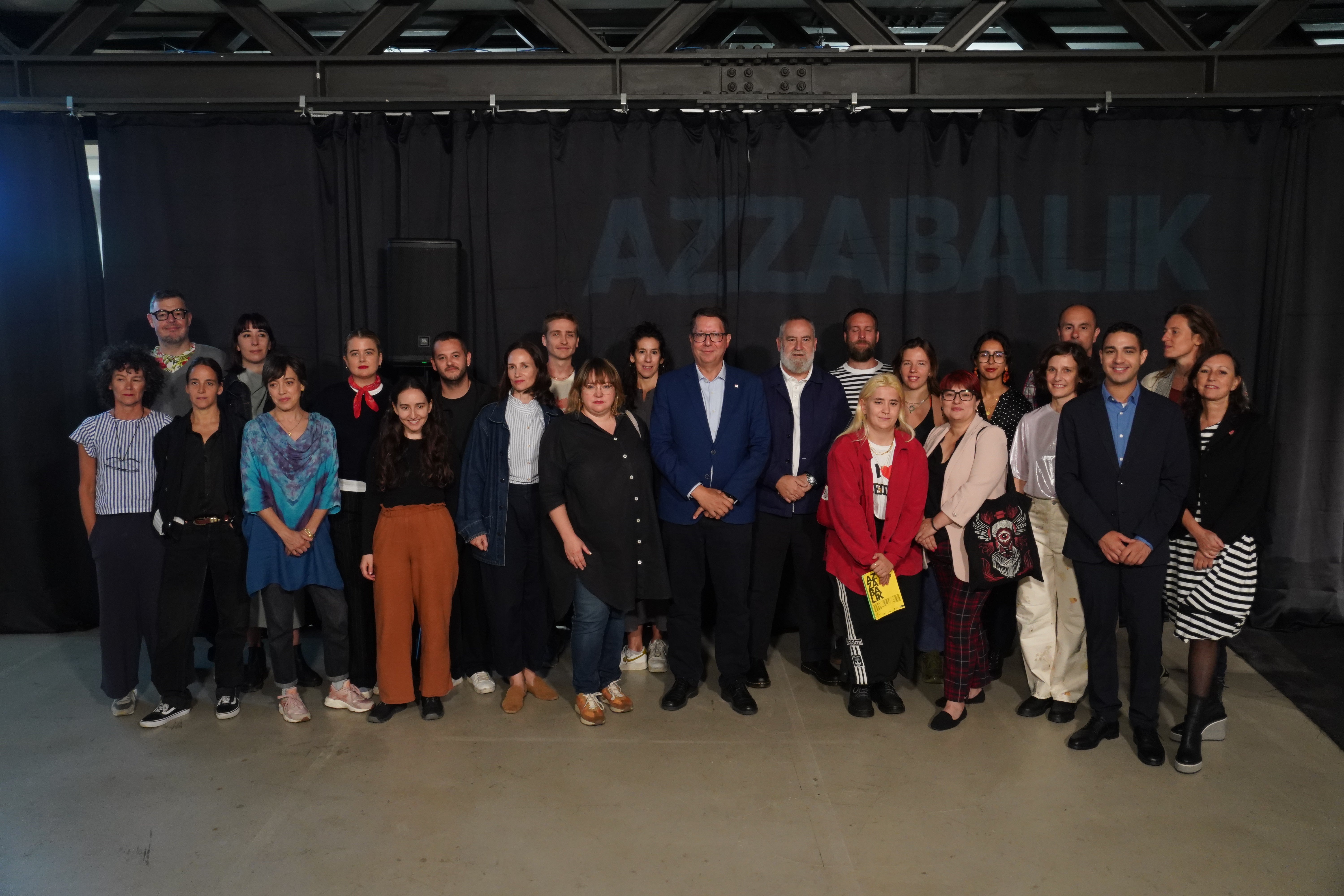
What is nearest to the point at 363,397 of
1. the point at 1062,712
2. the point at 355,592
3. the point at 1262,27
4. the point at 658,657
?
the point at 355,592

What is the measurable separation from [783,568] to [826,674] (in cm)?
49

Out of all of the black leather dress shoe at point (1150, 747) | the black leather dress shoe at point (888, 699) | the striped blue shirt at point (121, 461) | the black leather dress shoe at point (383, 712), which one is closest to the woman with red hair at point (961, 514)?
the black leather dress shoe at point (888, 699)

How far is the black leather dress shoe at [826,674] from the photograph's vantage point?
4.12 metres

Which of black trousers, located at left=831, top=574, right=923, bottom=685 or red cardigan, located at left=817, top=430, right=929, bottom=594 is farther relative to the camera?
black trousers, located at left=831, top=574, right=923, bottom=685

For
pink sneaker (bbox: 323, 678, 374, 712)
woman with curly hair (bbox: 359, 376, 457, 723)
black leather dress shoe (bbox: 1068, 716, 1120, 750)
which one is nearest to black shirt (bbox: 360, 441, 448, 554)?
woman with curly hair (bbox: 359, 376, 457, 723)

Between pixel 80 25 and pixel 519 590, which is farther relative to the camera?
pixel 80 25

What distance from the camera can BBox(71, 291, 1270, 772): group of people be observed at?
3473 millimetres

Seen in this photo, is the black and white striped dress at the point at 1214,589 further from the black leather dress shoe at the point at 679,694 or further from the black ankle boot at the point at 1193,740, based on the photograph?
the black leather dress shoe at the point at 679,694

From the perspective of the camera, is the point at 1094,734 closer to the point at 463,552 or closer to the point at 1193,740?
the point at 1193,740

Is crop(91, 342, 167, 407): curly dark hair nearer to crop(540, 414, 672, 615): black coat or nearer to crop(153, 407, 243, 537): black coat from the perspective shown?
crop(153, 407, 243, 537): black coat

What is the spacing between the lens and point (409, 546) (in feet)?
12.2

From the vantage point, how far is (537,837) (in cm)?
292

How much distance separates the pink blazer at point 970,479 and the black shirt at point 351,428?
2236 mm

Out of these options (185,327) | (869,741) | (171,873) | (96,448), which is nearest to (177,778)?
(171,873)
